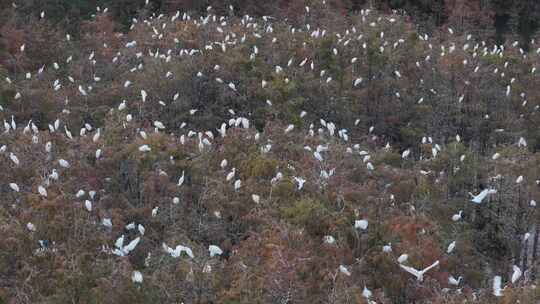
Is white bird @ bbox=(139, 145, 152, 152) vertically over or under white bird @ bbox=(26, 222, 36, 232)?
under

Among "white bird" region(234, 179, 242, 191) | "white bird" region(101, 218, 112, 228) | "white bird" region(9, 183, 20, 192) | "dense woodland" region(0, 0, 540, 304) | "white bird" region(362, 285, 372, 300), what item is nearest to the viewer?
"white bird" region(362, 285, 372, 300)

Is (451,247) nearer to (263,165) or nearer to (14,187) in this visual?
(263,165)

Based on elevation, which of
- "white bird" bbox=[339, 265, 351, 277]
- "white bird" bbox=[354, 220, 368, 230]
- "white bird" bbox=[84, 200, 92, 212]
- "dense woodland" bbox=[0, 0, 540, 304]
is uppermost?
"white bird" bbox=[339, 265, 351, 277]

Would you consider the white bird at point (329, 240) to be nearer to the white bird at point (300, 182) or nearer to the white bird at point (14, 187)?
the white bird at point (300, 182)

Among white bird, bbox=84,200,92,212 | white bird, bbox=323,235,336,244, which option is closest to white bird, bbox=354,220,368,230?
white bird, bbox=323,235,336,244

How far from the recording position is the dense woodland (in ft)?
19.9

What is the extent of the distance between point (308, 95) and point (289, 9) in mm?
5861

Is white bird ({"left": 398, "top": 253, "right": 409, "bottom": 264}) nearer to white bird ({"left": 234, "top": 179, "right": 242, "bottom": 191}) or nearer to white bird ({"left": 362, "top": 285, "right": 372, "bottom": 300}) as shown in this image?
white bird ({"left": 362, "top": 285, "right": 372, "bottom": 300})

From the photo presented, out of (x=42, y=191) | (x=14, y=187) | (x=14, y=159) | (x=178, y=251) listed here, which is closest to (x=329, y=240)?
(x=178, y=251)

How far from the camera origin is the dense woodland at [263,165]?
608 cm

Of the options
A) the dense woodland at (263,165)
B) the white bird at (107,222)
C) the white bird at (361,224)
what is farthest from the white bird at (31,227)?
the white bird at (361,224)

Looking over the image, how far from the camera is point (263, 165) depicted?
7910mm

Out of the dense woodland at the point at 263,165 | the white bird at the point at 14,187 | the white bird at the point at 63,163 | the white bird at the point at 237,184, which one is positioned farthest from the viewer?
the white bird at the point at 63,163

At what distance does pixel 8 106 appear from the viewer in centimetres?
1028
